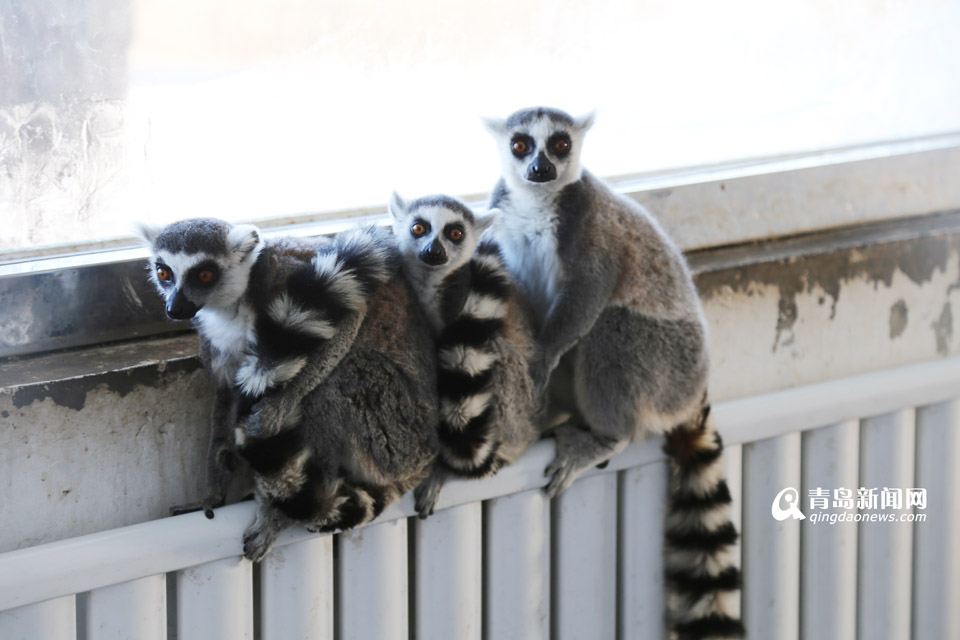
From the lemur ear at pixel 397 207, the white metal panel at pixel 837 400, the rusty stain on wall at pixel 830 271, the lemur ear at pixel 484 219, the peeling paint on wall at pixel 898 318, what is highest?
the lemur ear at pixel 397 207

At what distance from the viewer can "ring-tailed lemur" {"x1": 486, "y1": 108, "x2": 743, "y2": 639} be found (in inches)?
78.2

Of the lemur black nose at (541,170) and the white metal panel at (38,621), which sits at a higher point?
the lemur black nose at (541,170)

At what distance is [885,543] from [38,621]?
7.00 feet

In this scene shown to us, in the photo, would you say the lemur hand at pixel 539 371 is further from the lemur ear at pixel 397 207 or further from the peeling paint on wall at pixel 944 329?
the peeling paint on wall at pixel 944 329

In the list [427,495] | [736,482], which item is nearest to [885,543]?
[736,482]

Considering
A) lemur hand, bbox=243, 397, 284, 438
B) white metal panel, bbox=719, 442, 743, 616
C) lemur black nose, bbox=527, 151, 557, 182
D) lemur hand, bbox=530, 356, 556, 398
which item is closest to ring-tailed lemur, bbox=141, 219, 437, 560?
lemur hand, bbox=243, 397, 284, 438

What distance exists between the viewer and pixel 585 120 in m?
2.07

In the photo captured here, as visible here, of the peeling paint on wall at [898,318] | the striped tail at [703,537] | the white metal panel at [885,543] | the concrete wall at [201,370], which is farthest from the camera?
the peeling paint on wall at [898,318]

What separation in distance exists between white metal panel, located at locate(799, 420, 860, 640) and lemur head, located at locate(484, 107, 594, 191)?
1022 millimetres

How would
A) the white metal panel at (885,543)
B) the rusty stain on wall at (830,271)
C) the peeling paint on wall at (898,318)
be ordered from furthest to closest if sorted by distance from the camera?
the peeling paint on wall at (898,318) < the white metal panel at (885,543) < the rusty stain on wall at (830,271)

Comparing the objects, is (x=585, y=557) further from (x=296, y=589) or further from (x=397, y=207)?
(x=397, y=207)

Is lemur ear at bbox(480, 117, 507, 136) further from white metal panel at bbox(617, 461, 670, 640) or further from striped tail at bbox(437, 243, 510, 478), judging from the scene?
white metal panel at bbox(617, 461, 670, 640)

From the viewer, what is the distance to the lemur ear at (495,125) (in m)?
2.09

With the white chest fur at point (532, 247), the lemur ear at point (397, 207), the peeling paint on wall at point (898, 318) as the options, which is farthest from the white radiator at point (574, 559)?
the lemur ear at point (397, 207)
